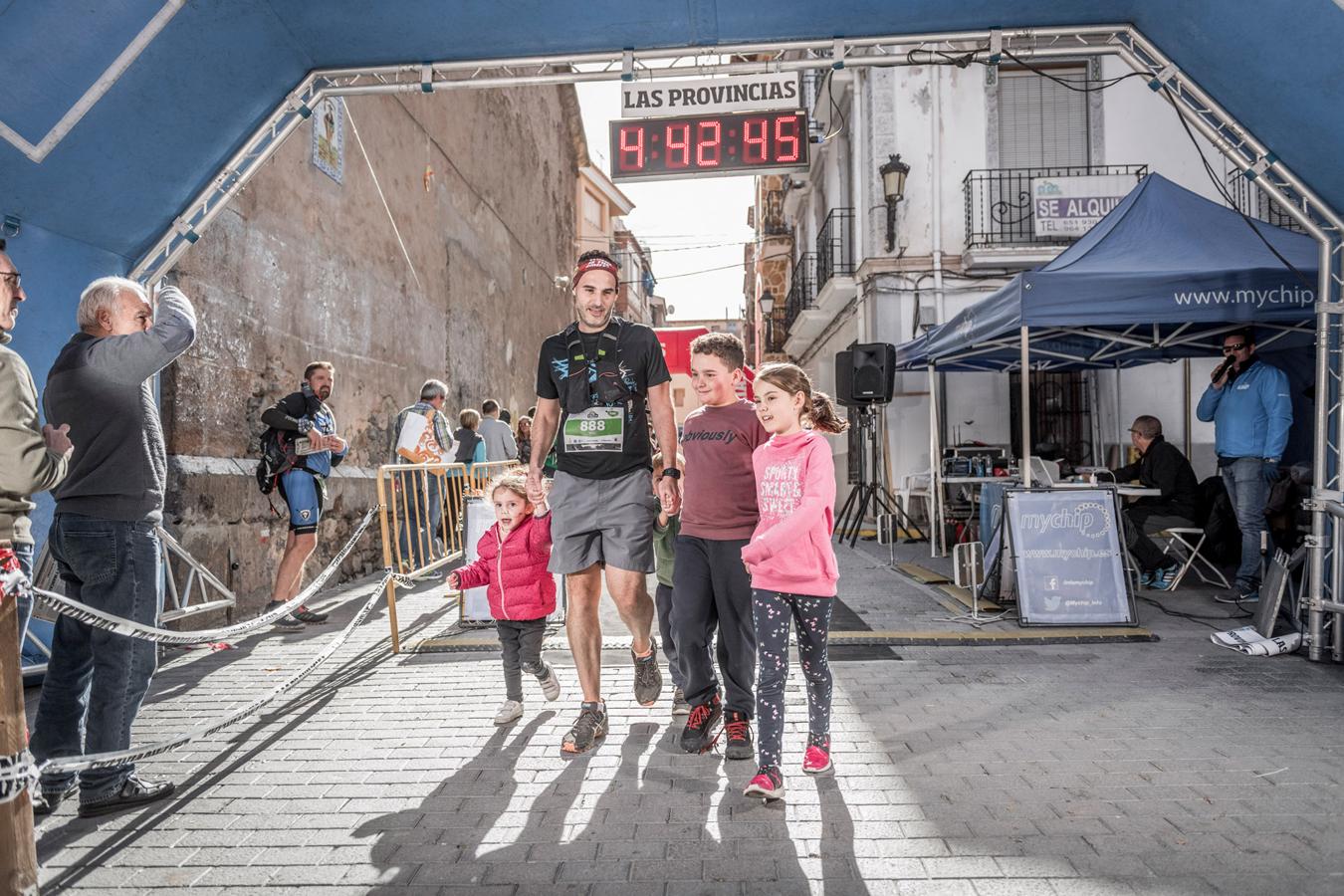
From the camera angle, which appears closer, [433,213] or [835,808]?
[835,808]

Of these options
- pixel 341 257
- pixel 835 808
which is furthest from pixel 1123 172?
pixel 835 808

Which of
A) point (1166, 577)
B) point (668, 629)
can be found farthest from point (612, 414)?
point (1166, 577)

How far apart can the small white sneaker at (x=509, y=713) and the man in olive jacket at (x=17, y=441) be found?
2.07 meters

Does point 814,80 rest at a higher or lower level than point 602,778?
higher

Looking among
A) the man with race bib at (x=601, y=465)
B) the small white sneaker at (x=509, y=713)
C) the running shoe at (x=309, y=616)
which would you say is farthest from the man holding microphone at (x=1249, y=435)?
the running shoe at (x=309, y=616)

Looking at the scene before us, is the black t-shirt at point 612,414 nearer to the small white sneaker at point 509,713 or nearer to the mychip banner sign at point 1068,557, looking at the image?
the small white sneaker at point 509,713

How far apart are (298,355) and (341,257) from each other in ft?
5.55

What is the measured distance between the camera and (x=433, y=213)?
1348 cm

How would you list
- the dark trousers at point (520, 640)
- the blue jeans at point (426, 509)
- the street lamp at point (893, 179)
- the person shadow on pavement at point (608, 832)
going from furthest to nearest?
the street lamp at point (893, 179), the blue jeans at point (426, 509), the dark trousers at point (520, 640), the person shadow on pavement at point (608, 832)

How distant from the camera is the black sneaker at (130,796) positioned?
11.0 feet

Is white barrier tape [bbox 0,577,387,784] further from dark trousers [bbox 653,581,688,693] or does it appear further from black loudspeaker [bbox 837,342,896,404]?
black loudspeaker [bbox 837,342,896,404]

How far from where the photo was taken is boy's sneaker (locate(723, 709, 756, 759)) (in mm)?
3805

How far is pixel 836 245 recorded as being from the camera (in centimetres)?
1711

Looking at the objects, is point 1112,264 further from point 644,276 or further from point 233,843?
point 644,276
